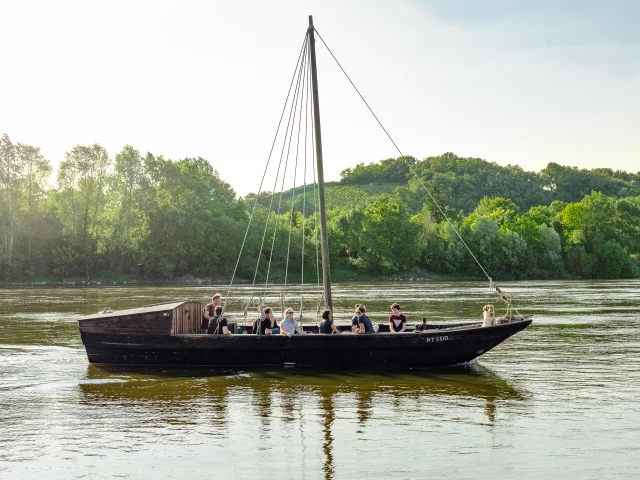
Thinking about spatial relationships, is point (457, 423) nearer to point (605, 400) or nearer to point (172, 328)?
point (605, 400)

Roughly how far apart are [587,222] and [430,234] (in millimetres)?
36538

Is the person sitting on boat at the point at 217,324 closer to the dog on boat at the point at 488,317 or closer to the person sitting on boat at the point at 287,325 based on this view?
the person sitting on boat at the point at 287,325

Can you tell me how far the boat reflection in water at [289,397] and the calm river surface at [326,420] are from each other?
0.05 m

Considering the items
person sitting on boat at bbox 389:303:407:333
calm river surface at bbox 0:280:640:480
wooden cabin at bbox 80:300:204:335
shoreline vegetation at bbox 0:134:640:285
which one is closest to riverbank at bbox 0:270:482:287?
shoreline vegetation at bbox 0:134:640:285

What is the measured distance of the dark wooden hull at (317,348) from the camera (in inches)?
926

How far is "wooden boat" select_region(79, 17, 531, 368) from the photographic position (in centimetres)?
2358

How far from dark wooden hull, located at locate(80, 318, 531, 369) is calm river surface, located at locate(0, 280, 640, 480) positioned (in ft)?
1.86

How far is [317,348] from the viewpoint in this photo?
23766mm

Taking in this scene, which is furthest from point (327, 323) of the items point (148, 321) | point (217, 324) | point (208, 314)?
point (148, 321)

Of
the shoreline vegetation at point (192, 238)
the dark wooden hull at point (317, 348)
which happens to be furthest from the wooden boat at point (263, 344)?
the shoreline vegetation at point (192, 238)

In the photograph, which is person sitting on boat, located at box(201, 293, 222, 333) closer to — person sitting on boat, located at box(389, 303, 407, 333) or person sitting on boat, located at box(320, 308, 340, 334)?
person sitting on boat, located at box(320, 308, 340, 334)

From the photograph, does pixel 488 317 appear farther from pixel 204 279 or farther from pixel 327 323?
pixel 204 279

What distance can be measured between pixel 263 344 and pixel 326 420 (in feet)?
22.9

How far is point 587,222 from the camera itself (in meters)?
159
